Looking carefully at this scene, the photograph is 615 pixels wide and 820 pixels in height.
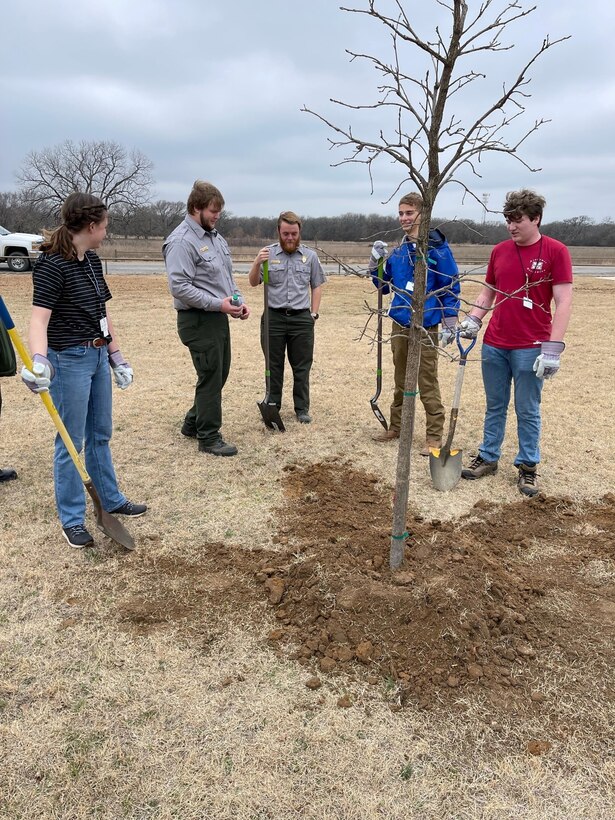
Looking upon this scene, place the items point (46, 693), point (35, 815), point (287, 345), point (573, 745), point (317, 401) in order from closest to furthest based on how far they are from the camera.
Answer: point (35, 815)
point (573, 745)
point (46, 693)
point (287, 345)
point (317, 401)

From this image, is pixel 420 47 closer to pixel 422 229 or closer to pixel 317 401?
pixel 422 229

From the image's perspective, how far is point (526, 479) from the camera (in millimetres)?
4391

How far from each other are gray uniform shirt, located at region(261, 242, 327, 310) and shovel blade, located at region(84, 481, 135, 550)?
109 inches

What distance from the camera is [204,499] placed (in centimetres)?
414

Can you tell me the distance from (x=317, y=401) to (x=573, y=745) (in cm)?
467

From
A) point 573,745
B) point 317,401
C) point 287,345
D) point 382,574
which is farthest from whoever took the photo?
point 317,401

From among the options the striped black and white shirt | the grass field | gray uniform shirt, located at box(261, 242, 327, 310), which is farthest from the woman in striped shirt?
the grass field

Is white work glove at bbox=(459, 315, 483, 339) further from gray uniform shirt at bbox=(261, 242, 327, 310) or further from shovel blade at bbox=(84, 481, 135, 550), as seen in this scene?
shovel blade at bbox=(84, 481, 135, 550)

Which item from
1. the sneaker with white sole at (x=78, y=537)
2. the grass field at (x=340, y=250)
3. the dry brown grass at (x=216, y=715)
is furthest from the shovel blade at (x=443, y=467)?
the grass field at (x=340, y=250)

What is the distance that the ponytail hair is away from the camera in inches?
119

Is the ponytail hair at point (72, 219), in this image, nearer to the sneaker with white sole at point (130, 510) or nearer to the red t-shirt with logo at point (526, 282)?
the sneaker with white sole at point (130, 510)

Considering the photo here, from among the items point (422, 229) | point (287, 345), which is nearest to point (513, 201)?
point (422, 229)

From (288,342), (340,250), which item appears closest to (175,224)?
(340,250)

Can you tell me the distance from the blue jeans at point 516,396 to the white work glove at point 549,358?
17 centimetres
